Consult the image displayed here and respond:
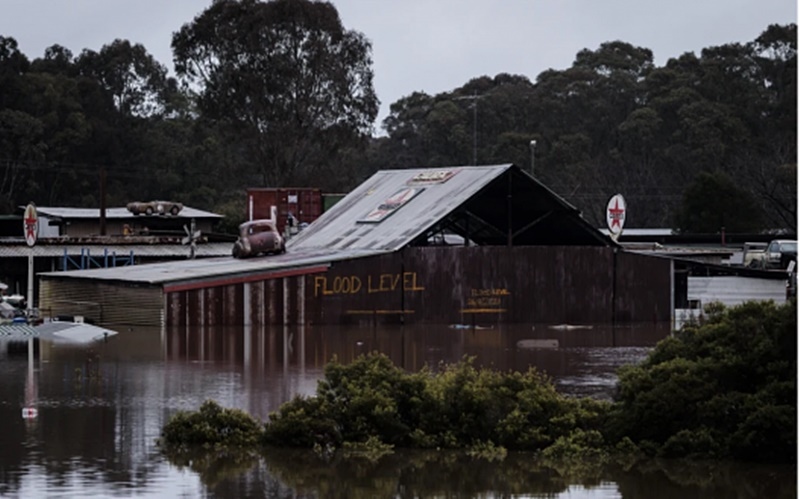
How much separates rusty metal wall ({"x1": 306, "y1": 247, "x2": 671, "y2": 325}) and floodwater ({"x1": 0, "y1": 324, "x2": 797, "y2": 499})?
13.7 feet

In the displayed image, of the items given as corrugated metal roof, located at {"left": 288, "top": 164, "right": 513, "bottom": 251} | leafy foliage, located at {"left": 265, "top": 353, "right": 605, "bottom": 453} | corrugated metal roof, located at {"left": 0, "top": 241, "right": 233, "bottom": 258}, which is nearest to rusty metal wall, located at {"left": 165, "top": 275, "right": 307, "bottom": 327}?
corrugated metal roof, located at {"left": 288, "top": 164, "right": 513, "bottom": 251}

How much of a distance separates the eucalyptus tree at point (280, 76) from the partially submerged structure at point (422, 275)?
2792 centimetres

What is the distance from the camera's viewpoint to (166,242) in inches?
2174

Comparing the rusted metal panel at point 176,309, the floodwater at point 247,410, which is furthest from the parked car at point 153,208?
the floodwater at point 247,410

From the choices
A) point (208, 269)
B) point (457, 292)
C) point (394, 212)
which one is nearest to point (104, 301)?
point (208, 269)

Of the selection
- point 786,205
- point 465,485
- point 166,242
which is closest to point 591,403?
point 465,485

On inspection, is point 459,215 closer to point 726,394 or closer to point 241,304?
point 241,304

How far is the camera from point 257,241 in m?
46.6

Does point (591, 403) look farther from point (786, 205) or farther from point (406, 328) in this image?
point (786, 205)

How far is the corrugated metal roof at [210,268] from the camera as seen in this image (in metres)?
41.2

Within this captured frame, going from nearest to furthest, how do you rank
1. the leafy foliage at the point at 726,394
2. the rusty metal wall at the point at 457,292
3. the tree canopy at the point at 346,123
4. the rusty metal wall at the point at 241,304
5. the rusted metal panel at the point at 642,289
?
the leafy foliage at the point at 726,394 → the rusty metal wall at the point at 241,304 → the rusty metal wall at the point at 457,292 → the rusted metal panel at the point at 642,289 → the tree canopy at the point at 346,123

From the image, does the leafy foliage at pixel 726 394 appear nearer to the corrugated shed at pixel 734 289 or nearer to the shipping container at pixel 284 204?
the corrugated shed at pixel 734 289

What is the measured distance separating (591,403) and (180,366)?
1270 centimetres

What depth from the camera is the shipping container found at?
200ft
